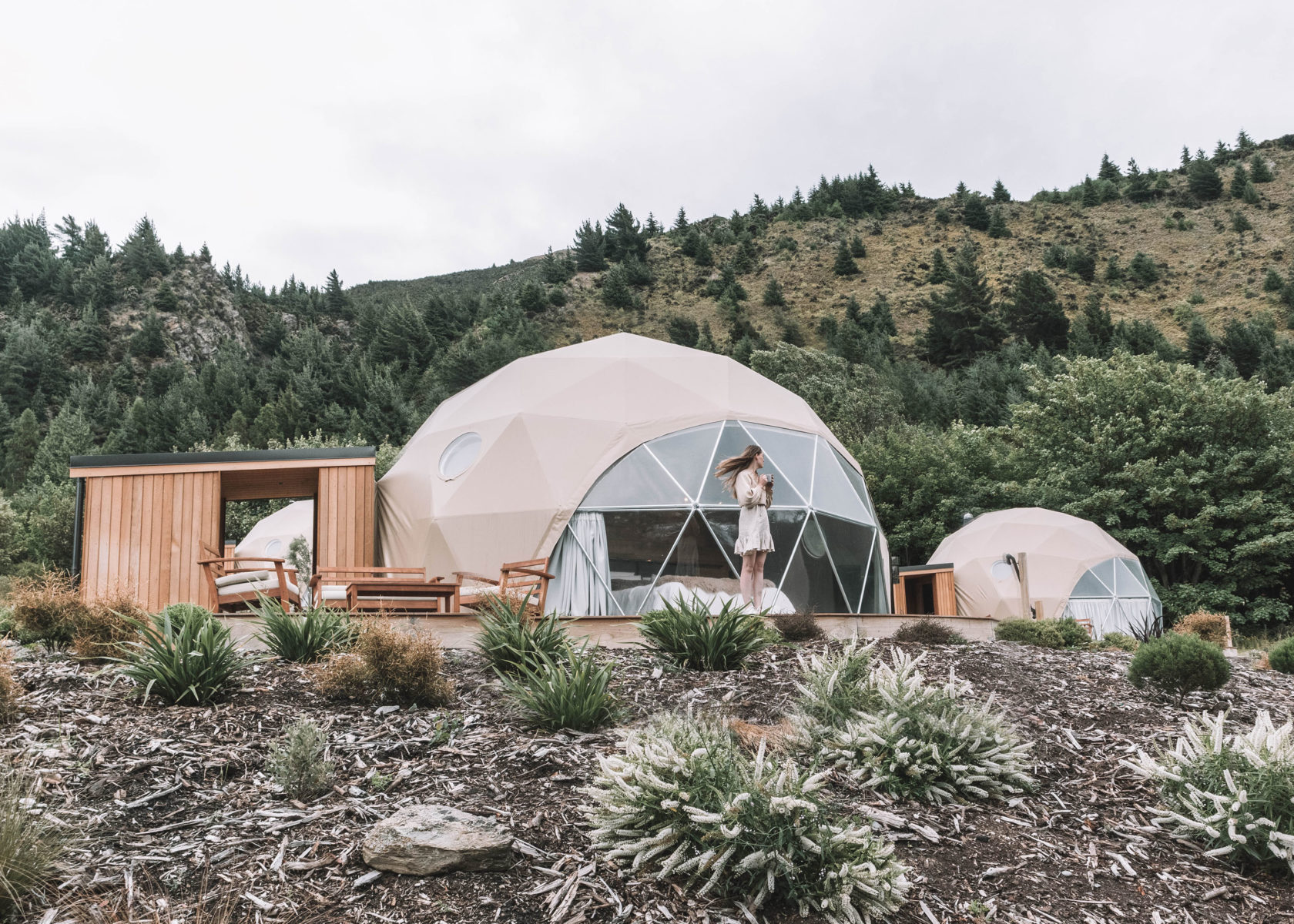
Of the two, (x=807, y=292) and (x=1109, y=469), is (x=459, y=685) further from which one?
(x=807, y=292)

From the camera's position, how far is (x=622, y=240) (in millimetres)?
81500

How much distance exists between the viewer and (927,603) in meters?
23.8

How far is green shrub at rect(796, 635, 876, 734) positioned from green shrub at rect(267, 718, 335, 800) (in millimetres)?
2847

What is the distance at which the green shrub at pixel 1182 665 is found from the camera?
7.05 metres

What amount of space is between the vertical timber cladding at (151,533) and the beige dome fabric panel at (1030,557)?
60.9ft

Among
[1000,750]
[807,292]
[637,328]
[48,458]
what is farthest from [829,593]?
[807,292]

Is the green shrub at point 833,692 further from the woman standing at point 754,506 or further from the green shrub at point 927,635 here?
the woman standing at point 754,506

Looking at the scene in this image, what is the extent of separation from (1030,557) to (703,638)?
18414 mm

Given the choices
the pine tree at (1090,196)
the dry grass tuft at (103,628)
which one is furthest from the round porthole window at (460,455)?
the pine tree at (1090,196)

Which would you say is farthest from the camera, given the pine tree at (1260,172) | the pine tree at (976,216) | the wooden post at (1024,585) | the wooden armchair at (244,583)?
the pine tree at (1260,172)

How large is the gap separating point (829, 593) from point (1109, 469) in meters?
19.6

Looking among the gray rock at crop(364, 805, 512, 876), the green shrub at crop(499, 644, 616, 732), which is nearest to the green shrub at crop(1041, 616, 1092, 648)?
the green shrub at crop(499, 644, 616, 732)

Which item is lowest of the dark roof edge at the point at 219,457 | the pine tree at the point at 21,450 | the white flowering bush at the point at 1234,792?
the white flowering bush at the point at 1234,792

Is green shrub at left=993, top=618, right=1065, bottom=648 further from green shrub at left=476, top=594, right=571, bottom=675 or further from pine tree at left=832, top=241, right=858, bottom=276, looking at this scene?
pine tree at left=832, top=241, right=858, bottom=276
